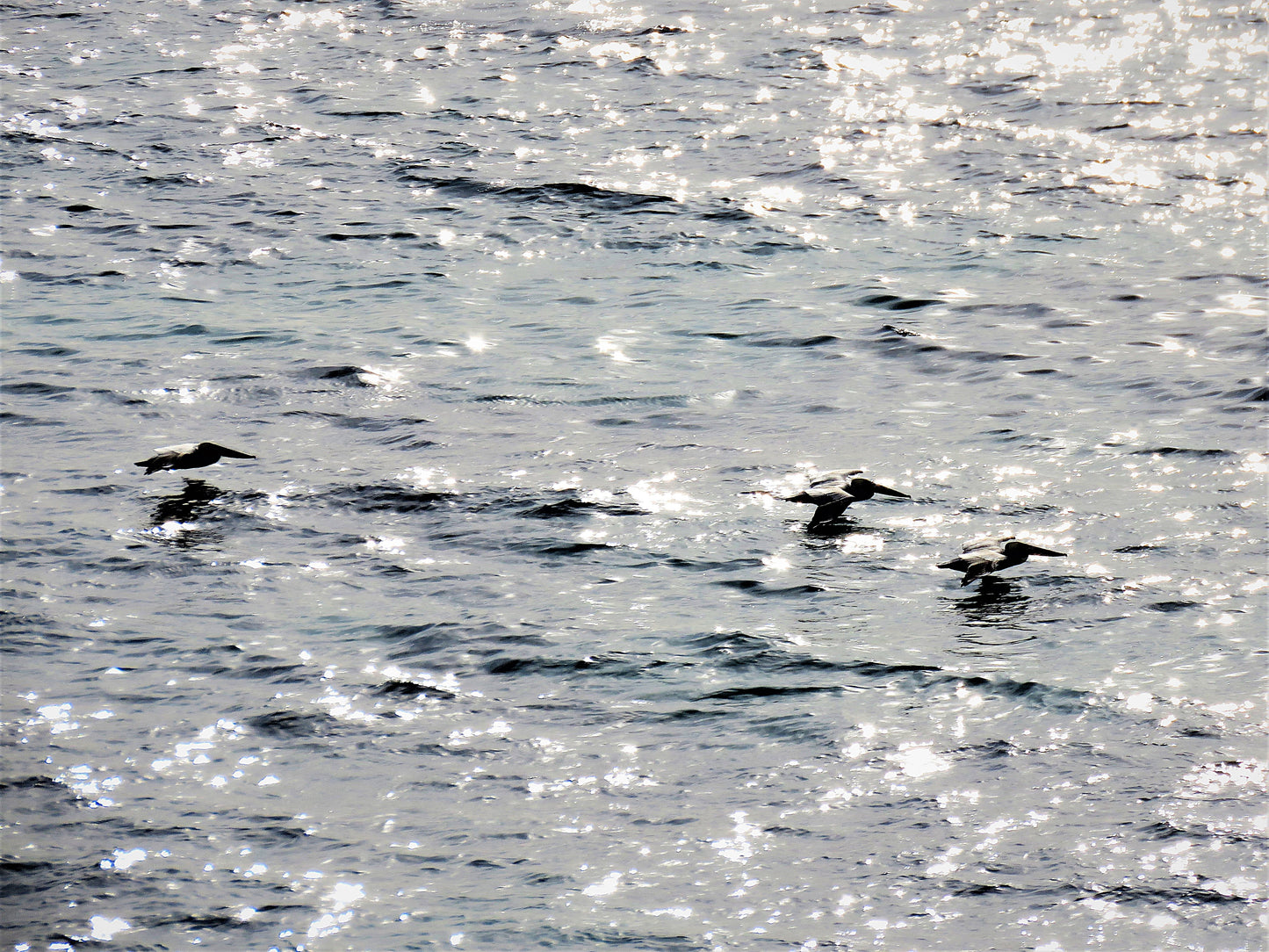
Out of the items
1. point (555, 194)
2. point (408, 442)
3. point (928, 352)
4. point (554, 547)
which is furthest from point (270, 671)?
point (555, 194)

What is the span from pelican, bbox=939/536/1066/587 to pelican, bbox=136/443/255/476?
160 inches

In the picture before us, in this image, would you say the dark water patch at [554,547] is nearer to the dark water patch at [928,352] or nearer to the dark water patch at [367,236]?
the dark water patch at [928,352]

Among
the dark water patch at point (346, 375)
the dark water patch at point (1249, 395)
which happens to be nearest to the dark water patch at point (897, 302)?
the dark water patch at point (1249, 395)

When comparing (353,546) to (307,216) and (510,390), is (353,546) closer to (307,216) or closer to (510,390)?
(510,390)

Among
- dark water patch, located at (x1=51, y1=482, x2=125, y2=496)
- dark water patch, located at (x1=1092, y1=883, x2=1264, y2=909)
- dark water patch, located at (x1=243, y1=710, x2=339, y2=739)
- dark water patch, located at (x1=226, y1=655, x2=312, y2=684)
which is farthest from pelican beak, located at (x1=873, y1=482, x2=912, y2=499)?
dark water patch, located at (x1=51, y1=482, x2=125, y2=496)

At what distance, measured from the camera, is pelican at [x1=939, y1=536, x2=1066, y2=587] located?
25.7ft

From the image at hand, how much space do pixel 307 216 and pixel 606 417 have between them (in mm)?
5390

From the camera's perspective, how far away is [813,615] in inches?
309

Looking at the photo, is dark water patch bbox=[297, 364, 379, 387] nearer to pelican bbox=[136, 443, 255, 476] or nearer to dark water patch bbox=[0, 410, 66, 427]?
dark water patch bbox=[0, 410, 66, 427]

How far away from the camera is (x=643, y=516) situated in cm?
906

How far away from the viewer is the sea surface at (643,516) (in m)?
5.98

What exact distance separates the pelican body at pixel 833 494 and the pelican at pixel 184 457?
318 centimetres

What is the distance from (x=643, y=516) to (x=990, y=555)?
1999mm

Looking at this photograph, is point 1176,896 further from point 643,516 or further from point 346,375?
point 346,375
